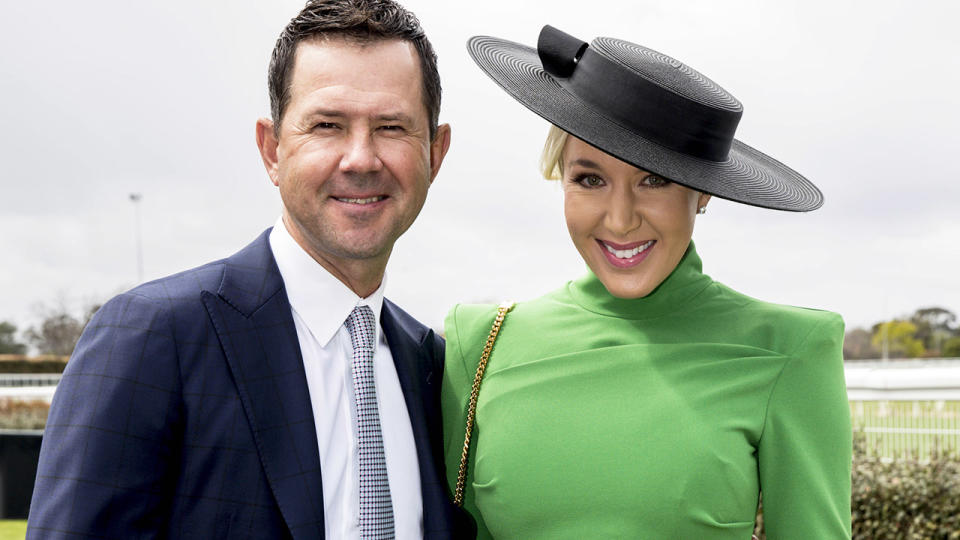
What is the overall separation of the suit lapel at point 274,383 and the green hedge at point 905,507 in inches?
224

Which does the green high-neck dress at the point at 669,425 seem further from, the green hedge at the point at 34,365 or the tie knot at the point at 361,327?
the green hedge at the point at 34,365

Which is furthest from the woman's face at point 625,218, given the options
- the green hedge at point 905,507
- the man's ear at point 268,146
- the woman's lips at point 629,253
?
the green hedge at point 905,507

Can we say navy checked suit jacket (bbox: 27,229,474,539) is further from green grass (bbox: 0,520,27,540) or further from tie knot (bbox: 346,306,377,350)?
green grass (bbox: 0,520,27,540)

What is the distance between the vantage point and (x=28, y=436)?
11.7m

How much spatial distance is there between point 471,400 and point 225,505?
0.92 m

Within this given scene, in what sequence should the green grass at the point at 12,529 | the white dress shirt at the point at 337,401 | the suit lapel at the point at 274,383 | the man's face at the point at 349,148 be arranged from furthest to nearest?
the green grass at the point at 12,529 → the man's face at the point at 349,148 → the white dress shirt at the point at 337,401 → the suit lapel at the point at 274,383

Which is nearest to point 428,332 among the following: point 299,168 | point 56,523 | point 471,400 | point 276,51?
point 471,400

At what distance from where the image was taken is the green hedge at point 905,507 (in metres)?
7.15

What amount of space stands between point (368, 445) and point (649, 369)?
2.78 ft

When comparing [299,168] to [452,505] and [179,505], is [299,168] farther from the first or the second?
[452,505]

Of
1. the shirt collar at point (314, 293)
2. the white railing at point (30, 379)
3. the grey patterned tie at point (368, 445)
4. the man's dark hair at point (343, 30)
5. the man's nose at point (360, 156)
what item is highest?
the man's dark hair at point (343, 30)

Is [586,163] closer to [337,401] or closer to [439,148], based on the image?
[439,148]

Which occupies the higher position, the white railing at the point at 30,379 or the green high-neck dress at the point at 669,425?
the green high-neck dress at the point at 669,425

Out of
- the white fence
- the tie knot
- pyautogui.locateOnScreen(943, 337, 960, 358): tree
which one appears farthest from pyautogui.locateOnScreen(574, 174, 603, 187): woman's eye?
pyautogui.locateOnScreen(943, 337, 960, 358): tree
